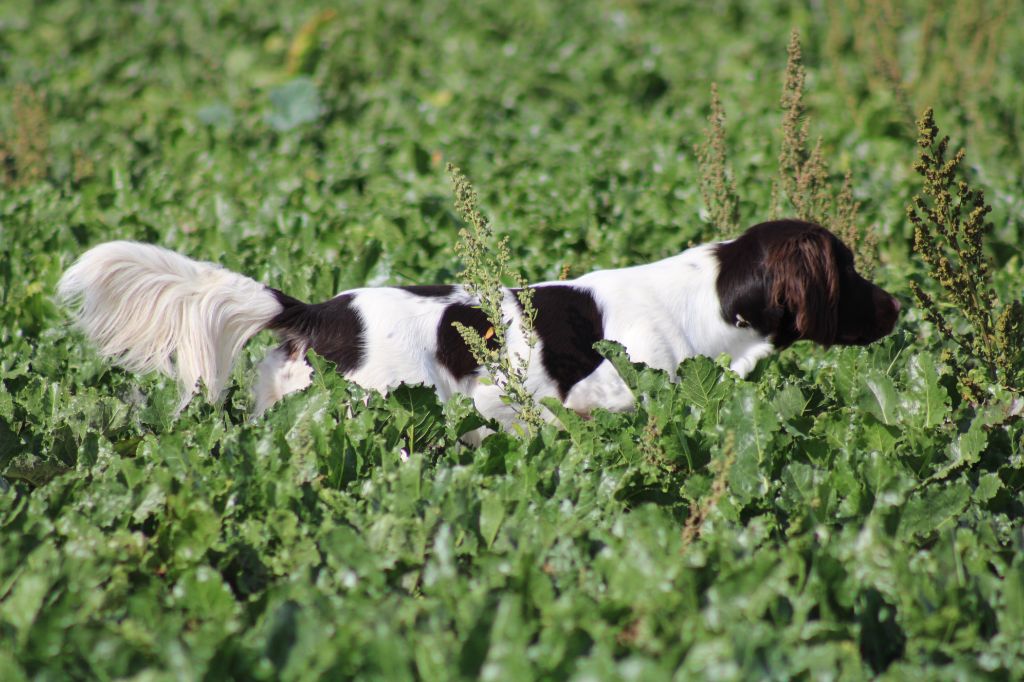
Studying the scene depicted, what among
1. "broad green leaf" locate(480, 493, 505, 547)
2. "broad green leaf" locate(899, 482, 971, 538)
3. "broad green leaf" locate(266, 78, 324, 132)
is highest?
"broad green leaf" locate(480, 493, 505, 547)

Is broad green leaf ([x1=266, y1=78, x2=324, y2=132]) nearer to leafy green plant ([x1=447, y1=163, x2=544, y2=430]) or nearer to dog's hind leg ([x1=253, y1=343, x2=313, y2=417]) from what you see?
dog's hind leg ([x1=253, y1=343, x2=313, y2=417])

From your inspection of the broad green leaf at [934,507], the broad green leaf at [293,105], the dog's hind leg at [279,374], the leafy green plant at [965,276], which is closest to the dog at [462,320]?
the dog's hind leg at [279,374]

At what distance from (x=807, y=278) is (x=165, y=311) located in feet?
7.87

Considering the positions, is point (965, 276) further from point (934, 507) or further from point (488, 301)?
point (488, 301)

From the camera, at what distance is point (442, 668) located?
2414 millimetres

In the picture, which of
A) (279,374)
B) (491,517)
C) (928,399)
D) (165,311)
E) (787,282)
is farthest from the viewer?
(787,282)

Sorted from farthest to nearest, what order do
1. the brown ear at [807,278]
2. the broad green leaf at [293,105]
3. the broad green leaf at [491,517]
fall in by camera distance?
the broad green leaf at [293,105]
the brown ear at [807,278]
the broad green leaf at [491,517]

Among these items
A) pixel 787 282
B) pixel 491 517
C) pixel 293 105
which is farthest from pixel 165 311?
pixel 293 105

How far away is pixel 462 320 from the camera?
4.22m

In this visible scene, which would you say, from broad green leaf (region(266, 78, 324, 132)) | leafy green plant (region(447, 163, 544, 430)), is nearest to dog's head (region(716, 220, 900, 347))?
leafy green plant (region(447, 163, 544, 430))

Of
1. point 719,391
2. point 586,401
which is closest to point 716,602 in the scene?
point 719,391

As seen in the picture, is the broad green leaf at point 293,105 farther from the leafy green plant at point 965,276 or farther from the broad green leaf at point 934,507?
the broad green leaf at point 934,507

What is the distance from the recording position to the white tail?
405cm

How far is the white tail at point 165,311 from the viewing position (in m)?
4.05
